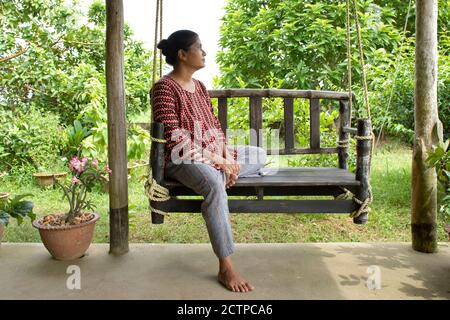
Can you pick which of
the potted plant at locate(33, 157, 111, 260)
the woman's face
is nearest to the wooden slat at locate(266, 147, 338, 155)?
the woman's face

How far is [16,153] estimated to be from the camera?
5.07 metres

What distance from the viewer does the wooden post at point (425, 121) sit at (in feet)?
8.73

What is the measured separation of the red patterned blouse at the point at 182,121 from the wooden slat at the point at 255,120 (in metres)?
0.52

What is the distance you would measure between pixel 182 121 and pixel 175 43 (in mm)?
427

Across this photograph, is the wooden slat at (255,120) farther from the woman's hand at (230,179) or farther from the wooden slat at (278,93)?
the woman's hand at (230,179)

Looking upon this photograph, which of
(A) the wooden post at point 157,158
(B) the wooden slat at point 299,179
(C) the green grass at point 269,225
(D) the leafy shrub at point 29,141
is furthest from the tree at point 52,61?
(B) the wooden slat at point 299,179

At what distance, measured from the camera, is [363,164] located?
234 cm

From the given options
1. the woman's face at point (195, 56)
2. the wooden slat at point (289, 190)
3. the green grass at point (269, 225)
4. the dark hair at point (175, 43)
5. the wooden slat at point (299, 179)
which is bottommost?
the green grass at point (269, 225)

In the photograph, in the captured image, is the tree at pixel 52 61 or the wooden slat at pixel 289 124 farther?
the tree at pixel 52 61

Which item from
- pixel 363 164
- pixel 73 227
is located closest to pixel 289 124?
pixel 363 164

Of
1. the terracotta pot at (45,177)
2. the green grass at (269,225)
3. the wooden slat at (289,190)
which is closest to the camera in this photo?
the wooden slat at (289,190)

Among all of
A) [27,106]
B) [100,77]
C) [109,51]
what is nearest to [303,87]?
[100,77]

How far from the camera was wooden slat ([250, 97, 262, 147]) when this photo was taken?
119 inches

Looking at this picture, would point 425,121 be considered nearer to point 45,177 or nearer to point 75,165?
point 75,165
